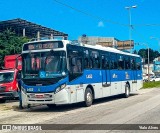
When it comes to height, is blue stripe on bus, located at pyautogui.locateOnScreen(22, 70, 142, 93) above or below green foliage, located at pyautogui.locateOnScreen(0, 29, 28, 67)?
below

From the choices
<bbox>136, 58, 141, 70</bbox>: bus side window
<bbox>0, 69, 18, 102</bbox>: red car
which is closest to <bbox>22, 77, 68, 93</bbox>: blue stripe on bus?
<bbox>0, 69, 18, 102</bbox>: red car

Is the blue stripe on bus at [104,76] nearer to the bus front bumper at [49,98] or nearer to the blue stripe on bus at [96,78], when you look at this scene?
the blue stripe on bus at [96,78]

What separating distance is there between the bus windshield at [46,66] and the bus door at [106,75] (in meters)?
4.76

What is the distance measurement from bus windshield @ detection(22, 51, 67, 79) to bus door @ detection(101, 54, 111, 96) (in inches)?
187

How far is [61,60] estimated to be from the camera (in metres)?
15.7

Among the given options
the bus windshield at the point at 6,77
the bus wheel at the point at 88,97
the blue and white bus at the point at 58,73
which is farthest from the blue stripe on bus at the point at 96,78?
the bus windshield at the point at 6,77

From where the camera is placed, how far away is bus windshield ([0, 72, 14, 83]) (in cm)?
2262

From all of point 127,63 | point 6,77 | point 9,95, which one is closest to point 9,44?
point 6,77

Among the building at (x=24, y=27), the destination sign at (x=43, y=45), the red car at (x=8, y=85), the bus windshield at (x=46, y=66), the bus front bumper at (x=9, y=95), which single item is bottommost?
the bus front bumper at (x=9, y=95)

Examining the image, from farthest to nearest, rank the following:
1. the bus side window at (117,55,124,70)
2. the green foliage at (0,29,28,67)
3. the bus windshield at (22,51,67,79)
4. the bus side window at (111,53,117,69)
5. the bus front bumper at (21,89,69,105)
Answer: the green foliage at (0,29,28,67), the bus side window at (117,55,124,70), the bus side window at (111,53,117,69), the bus windshield at (22,51,67,79), the bus front bumper at (21,89,69,105)

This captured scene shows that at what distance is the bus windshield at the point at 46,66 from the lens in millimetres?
15641

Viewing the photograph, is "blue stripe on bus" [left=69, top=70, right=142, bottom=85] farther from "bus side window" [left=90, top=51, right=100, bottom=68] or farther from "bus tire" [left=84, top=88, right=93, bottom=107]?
"bus tire" [left=84, top=88, right=93, bottom=107]

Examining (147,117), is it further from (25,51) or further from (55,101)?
(25,51)

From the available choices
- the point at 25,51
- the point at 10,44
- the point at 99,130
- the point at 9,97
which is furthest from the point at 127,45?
the point at 99,130
